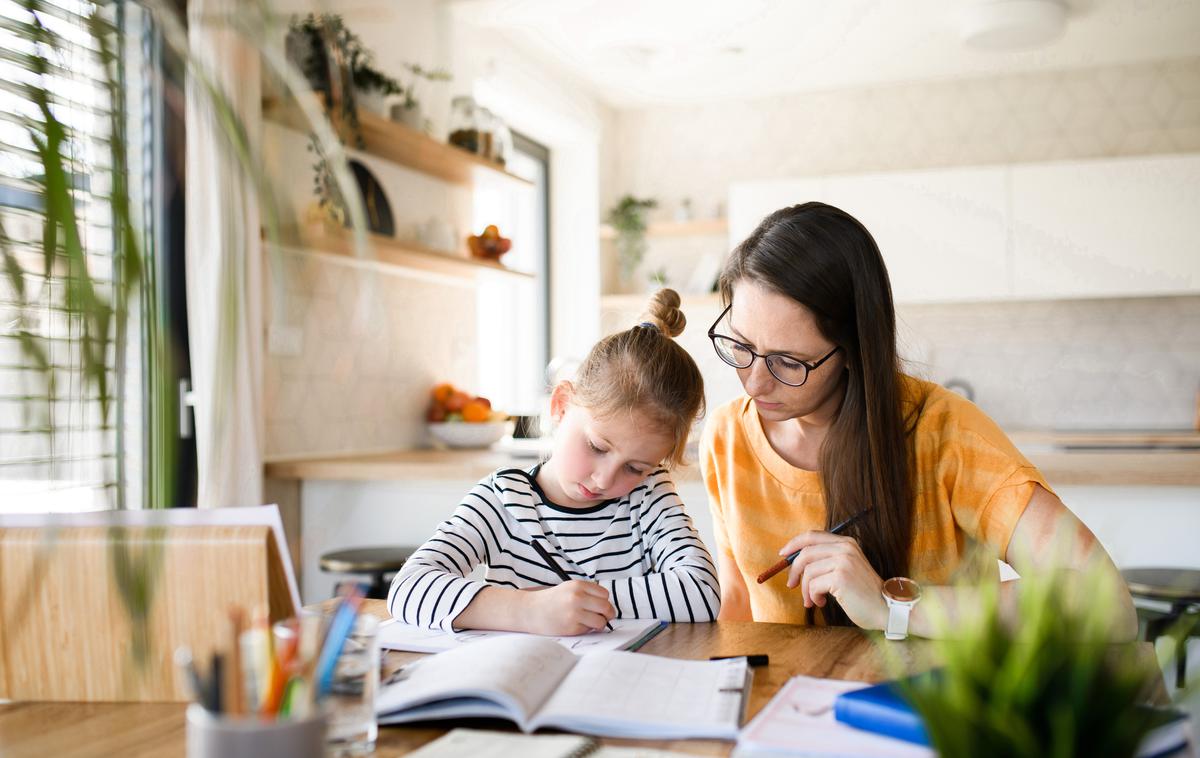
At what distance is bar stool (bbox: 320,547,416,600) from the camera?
2633 mm

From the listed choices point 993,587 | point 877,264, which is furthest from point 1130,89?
point 993,587

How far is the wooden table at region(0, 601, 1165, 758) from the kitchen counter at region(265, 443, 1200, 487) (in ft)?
3.06

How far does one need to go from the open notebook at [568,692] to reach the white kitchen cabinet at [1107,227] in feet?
12.8

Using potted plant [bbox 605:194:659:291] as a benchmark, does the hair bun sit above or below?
below

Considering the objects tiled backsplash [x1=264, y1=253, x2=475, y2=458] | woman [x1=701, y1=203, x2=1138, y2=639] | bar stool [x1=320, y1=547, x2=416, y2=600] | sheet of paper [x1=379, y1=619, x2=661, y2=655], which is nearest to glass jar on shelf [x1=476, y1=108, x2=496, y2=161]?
tiled backsplash [x1=264, y1=253, x2=475, y2=458]

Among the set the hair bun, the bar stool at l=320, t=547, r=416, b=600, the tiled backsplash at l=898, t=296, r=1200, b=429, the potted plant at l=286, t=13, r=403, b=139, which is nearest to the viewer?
the hair bun

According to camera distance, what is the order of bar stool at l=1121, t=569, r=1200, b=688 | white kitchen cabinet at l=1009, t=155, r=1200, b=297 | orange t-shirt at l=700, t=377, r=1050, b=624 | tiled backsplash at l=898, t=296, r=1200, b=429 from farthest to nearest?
tiled backsplash at l=898, t=296, r=1200, b=429
white kitchen cabinet at l=1009, t=155, r=1200, b=297
bar stool at l=1121, t=569, r=1200, b=688
orange t-shirt at l=700, t=377, r=1050, b=624

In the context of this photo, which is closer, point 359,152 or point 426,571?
point 426,571

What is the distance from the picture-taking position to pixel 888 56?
461 cm

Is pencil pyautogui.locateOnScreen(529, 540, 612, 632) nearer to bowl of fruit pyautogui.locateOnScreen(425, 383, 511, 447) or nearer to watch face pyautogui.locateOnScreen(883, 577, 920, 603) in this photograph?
watch face pyautogui.locateOnScreen(883, 577, 920, 603)

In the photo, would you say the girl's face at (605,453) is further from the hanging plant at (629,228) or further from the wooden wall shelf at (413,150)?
the hanging plant at (629,228)

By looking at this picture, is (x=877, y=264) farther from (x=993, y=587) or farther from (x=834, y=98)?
(x=834, y=98)

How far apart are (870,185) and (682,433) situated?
341 centimetres

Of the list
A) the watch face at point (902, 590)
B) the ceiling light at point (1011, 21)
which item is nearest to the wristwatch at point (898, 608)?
the watch face at point (902, 590)
